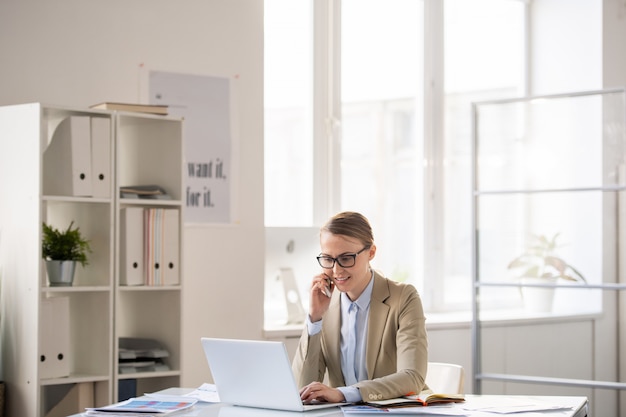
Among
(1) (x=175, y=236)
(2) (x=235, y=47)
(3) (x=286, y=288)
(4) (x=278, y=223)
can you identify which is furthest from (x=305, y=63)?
(1) (x=175, y=236)

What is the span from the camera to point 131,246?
358cm

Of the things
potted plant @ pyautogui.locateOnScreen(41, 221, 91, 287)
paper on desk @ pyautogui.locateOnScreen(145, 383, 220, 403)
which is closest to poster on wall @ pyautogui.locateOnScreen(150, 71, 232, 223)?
potted plant @ pyautogui.locateOnScreen(41, 221, 91, 287)

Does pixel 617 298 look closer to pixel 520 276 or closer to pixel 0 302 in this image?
pixel 520 276

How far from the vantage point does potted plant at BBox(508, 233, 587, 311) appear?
468 cm

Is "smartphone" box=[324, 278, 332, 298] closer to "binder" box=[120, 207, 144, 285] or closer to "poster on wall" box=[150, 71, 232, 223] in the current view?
"binder" box=[120, 207, 144, 285]

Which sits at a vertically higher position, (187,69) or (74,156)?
(187,69)

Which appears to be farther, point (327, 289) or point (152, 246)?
point (152, 246)

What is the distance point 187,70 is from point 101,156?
2.92ft

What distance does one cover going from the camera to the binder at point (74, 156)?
3.43 metres

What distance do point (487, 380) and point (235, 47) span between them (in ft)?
7.27

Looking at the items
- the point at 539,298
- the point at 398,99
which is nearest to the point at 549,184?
the point at 539,298

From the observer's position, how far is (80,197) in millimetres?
3426

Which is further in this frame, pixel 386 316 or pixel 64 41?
pixel 64 41

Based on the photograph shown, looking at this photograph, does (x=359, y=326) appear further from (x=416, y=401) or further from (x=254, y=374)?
(x=254, y=374)
